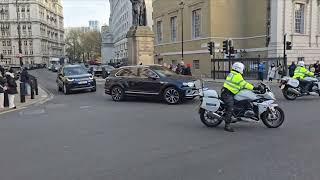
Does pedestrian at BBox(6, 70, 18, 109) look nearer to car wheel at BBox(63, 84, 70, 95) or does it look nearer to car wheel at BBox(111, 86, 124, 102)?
car wheel at BBox(111, 86, 124, 102)

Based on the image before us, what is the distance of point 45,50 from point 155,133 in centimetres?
13946

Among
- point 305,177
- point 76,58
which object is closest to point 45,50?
Result: point 76,58

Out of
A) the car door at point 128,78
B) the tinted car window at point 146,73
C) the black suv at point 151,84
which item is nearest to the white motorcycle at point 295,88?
the black suv at point 151,84

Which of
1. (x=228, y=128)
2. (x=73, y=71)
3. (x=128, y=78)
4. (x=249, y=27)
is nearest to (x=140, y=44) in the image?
(x=73, y=71)

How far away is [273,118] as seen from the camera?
31.4 feet

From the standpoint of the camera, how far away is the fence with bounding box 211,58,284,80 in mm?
35438

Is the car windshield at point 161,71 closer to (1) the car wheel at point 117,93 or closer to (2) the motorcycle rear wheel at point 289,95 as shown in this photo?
(1) the car wheel at point 117,93

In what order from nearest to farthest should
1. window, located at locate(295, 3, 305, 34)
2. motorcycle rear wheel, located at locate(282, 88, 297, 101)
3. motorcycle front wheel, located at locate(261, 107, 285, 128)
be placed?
1. motorcycle front wheel, located at locate(261, 107, 285, 128)
2. motorcycle rear wheel, located at locate(282, 88, 297, 101)
3. window, located at locate(295, 3, 305, 34)

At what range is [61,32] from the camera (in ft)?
556

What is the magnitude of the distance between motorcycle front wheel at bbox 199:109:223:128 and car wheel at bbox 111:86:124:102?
780 cm

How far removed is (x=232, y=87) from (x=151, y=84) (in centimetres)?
720

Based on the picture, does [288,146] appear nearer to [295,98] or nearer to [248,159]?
[248,159]

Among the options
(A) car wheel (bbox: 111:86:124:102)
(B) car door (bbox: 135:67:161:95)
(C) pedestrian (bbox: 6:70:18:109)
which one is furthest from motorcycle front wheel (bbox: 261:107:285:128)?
(C) pedestrian (bbox: 6:70:18:109)

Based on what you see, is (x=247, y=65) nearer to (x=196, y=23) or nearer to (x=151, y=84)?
(x=196, y=23)
